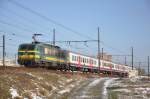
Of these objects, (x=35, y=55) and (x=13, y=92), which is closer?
(x=13, y=92)

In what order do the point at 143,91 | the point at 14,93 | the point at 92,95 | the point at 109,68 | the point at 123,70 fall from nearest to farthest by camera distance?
the point at 14,93 < the point at 92,95 < the point at 143,91 < the point at 109,68 < the point at 123,70

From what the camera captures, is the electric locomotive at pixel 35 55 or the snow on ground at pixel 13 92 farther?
→ the electric locomotive at pixel 35 55

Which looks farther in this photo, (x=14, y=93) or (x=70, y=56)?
(x=70, y=56)

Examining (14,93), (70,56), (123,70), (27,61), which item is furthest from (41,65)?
(123,70)

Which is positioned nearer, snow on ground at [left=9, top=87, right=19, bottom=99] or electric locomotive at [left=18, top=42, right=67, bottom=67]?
snow on ground at [left=9, top=87, right=19, bottom=99]

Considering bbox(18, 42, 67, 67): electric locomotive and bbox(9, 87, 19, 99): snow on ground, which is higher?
bbox(18, 42, 67, 67): electric locomotive

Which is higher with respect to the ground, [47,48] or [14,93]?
[47,48]

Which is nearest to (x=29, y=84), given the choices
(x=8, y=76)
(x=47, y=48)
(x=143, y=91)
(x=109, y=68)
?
(x=8, y=76)

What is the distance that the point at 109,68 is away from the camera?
8088cm

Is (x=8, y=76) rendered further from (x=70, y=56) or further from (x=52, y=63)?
(x=70, y=56)

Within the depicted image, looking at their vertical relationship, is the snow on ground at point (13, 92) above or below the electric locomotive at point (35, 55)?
below

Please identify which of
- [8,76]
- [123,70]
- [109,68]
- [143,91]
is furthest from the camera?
[123,70]

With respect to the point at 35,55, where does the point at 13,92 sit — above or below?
below

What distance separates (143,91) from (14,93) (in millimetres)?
12486
